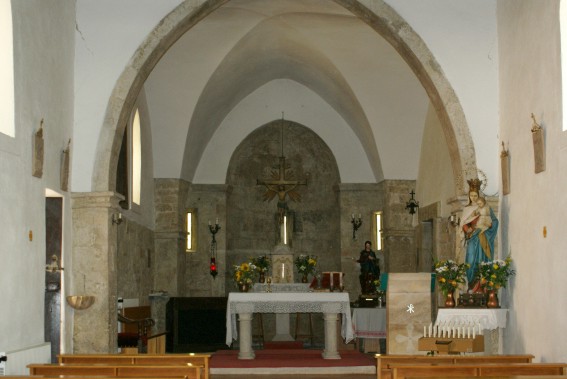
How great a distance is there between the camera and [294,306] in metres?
14.3

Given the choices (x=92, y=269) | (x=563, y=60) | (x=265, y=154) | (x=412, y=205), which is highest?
(x=265, y=154)

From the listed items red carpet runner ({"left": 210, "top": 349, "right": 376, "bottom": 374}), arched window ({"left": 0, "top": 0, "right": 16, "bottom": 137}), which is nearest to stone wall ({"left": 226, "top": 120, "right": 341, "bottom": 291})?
red carpet runner ({"left": 210, "top": 349, "right": 376, "bottom": 374})

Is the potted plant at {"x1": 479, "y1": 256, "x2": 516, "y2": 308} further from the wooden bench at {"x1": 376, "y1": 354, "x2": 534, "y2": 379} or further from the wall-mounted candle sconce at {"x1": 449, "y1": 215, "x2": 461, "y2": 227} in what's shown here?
the wooden bench at {"x1": 376, "y1": 354, "x2": 534, "y2": 379}

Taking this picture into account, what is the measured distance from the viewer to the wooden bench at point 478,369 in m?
8.38

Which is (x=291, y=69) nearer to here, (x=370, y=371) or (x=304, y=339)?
(x=304, y=339)

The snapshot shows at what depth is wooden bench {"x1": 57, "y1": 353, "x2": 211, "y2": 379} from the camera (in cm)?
946

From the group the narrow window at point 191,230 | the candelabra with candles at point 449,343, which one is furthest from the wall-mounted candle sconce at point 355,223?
the candelabra with candles at point 449,343

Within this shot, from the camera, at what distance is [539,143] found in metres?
10.5

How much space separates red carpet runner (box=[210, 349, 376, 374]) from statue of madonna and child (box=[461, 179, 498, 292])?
2.31 meters

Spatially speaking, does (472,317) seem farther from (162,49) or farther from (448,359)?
(162,49)

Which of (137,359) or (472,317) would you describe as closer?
(137,359)

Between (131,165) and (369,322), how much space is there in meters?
4.72

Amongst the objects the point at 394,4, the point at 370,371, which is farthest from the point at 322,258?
the point at 394,4

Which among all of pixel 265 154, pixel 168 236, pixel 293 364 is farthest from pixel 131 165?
pixel 265 154
